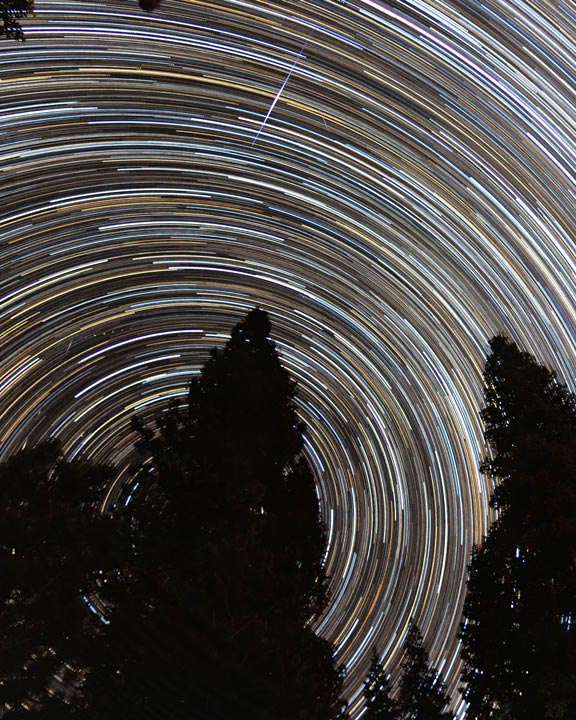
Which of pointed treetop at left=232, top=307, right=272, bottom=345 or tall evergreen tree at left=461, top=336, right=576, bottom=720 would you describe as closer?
tall evergreen tree at left=461, top=336, right=576, bottom=720

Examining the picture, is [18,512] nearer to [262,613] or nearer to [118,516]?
[118,516]

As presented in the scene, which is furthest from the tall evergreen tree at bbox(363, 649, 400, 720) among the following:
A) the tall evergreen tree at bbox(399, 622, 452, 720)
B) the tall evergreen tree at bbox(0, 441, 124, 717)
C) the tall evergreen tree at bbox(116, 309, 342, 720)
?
the tall evergreen tree at bbox(0, 441, 124, 717)

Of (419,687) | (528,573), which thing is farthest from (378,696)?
(528,573)

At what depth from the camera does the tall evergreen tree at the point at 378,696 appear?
14.2 metres

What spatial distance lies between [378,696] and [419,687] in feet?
4.10

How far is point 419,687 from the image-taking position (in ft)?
46.6

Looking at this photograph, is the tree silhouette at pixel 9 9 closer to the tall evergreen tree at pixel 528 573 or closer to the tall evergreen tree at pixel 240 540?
the tall evergreen tree at pixel 240 540

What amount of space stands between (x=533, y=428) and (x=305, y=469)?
5858 mm

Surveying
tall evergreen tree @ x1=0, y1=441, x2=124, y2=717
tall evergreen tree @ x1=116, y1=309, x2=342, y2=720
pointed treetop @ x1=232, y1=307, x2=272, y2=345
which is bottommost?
tall evergreen tree @ x1=0, y1=441, x2=124, y2=717

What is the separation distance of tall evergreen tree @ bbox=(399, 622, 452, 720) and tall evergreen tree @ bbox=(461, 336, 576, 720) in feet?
17.4

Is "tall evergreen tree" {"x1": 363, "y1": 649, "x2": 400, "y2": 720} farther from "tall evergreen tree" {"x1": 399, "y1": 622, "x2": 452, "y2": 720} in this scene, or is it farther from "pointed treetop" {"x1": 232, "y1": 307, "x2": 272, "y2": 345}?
"pointed treetop" {"x1": 232, "y1": 307, "x2": 272, "y2": 345}

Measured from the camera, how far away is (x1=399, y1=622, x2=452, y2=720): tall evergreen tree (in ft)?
45.6

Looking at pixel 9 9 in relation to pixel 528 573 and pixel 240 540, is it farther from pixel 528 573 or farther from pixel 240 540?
pixel 528 573

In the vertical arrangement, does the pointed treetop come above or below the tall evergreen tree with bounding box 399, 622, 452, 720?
above
